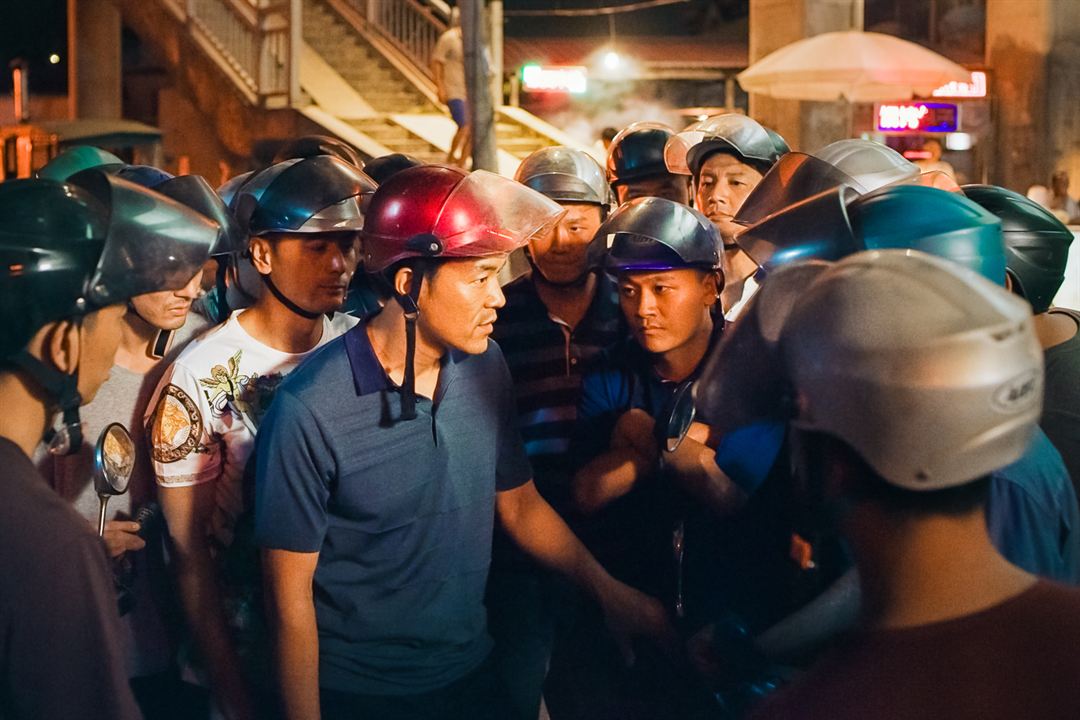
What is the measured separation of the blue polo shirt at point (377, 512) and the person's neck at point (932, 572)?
5.38 ft

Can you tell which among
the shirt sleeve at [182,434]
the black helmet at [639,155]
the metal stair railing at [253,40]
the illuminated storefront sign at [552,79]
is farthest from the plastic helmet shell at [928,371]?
the illuminated storefront sign at [552,79]

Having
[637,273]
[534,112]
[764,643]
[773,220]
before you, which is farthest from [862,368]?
[534,112]

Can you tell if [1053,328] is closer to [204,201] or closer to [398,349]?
[398,349]

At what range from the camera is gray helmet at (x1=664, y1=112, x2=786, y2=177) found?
216 inches

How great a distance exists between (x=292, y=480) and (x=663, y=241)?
1.49 metres

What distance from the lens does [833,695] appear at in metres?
1.73

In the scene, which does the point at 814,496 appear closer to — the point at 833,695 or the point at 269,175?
the point at 833,695

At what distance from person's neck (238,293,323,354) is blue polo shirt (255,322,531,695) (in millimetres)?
690

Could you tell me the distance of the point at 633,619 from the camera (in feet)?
11.8

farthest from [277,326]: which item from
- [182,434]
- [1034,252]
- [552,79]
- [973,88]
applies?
[552,79]

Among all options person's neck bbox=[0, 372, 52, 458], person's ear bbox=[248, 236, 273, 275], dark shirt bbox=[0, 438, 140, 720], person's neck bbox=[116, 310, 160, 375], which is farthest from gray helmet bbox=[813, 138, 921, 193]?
dark shirt bbox=[0, 438, 140, 720]

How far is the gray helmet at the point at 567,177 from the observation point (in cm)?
516

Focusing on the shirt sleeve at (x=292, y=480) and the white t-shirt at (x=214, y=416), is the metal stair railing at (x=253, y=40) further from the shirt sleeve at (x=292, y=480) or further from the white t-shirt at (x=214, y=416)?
the shirt sleeve at (x=292, y=480)

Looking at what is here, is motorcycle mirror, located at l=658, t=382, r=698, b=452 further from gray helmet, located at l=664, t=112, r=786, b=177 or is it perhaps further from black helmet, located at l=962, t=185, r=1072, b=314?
gray helmet, located at l=664, t=112, r=786, b=177
